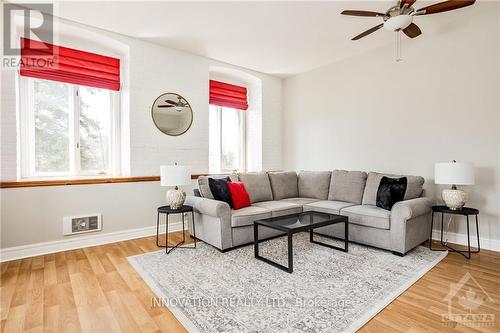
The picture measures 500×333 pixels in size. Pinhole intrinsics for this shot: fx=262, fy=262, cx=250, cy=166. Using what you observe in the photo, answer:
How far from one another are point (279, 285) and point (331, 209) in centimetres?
152

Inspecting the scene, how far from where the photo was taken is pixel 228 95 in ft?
16.4

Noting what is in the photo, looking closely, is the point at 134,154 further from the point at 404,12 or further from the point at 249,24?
the point at 404,12

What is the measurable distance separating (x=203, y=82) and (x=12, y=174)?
9.16ft

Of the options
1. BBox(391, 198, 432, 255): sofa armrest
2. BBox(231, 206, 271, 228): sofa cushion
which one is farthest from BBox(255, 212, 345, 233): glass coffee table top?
BBox(391, 198, 432, 255): sofa armrest

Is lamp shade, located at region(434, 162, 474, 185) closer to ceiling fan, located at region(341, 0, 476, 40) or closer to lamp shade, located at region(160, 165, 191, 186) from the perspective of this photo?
ceiling fan, located at region(341, 0, 476, 40)

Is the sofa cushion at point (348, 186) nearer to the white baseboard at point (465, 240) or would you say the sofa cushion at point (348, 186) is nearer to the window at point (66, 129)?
the white baseboard at point (465, 240)

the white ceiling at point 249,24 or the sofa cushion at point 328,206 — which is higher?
the white ceiling at point 249,24

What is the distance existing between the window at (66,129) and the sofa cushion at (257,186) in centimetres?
193

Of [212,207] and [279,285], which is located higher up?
[212,207]

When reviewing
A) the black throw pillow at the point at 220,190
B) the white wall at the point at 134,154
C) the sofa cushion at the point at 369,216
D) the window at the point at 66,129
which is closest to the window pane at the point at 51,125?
the window at the point at 66,129

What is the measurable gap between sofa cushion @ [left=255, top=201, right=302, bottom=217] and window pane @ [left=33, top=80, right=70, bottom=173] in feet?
8.86

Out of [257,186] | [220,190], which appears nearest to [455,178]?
[257,186]

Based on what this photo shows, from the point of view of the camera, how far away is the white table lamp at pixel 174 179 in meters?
3.05

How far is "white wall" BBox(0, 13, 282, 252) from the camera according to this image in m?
2.86
